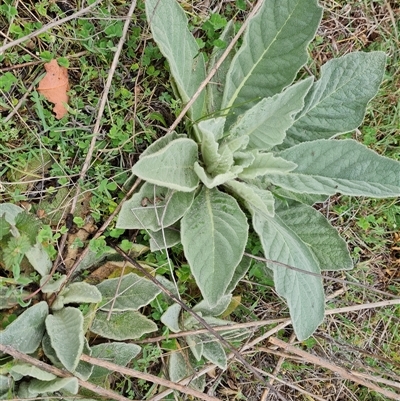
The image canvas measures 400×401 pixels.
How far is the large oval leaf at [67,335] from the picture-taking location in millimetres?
1524

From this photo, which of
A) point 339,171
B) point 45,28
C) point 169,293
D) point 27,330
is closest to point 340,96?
point 339,171

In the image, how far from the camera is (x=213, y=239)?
5.46 ft

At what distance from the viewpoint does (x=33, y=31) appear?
1.67m

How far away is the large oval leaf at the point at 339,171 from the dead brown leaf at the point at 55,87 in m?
0.69

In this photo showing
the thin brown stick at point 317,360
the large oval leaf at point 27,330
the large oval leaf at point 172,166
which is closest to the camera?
the large oval leaf at point 172,166

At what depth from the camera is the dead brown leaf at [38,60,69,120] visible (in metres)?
1.69

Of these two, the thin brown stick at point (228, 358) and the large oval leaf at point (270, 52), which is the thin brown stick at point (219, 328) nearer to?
the thin brown stick at point (228, 358)

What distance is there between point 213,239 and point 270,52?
629 mm

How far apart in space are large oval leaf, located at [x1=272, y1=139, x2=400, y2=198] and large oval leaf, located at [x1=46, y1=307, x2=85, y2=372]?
0.74m

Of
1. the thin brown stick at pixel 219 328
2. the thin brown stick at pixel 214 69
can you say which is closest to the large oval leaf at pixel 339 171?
the thin brown stick at pixel 214 69

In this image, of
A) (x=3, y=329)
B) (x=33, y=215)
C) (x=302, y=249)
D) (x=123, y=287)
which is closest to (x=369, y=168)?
(x=302, y=249)

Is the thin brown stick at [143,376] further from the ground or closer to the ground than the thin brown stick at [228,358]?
further from the ground

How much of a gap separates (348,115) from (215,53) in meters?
0.49

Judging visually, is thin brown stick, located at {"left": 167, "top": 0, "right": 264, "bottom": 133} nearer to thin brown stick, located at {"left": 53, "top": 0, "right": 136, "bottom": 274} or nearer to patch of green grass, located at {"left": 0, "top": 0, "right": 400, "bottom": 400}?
patch of green grass, located at {"left": 0, "top": 0, "right": 400, "bottom": 400}
